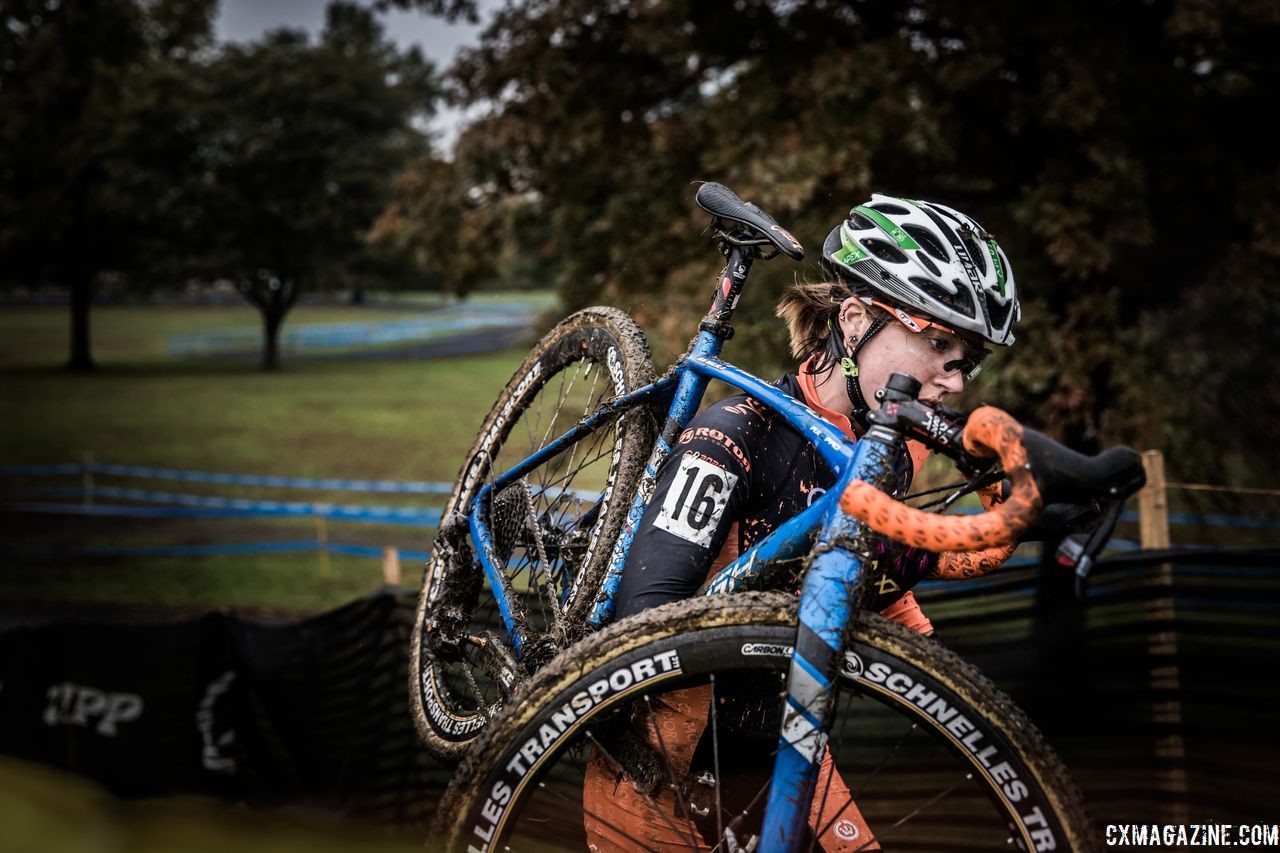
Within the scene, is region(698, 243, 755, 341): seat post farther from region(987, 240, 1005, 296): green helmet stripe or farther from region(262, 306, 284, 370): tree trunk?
region(262, 306, 284, 370): tree trunk

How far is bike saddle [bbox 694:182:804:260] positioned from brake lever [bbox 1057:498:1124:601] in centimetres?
100

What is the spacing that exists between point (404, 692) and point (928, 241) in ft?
17.8

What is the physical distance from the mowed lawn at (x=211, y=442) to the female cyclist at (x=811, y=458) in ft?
22.6

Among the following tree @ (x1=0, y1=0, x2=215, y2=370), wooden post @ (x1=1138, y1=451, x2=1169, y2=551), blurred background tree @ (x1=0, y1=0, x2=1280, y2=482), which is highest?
tree @ (x1=0, y1=0, x2=215, y2=370)

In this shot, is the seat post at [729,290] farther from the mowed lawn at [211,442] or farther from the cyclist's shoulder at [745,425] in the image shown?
the mowed lawn at [211,442]

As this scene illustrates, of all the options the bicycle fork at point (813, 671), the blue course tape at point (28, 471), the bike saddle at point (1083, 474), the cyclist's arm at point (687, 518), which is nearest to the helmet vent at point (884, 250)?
the cyclist's arm at point (687, 518)

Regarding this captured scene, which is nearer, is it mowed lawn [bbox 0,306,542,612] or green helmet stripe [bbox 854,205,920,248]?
green helmet stripe [bbox 854,205,920,248]

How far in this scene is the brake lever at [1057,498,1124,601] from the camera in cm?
149

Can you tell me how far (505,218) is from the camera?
8.90 metres

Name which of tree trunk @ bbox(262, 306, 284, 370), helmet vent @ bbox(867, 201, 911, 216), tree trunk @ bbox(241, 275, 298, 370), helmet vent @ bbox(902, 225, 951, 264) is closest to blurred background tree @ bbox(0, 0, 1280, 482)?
helmet vent @ bbox(867, 201, 911, 216)

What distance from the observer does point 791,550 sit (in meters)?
2.01

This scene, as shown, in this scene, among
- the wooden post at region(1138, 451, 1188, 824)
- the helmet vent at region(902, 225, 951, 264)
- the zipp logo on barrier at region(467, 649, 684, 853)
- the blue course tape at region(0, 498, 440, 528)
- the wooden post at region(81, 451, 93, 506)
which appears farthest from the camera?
the wooden post at region(81, 451, 93, 506)

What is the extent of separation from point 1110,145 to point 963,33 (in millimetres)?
1784

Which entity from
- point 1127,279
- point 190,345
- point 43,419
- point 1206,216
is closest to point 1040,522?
point 1127,279
